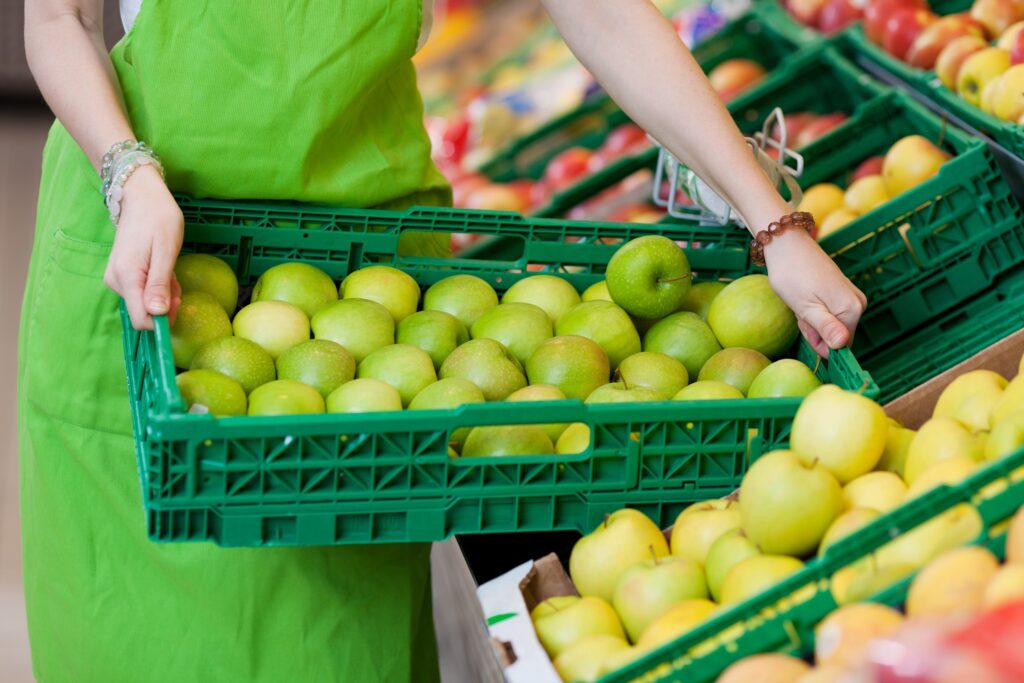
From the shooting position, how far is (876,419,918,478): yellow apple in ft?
4.85

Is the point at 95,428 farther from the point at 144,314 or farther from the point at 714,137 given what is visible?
the point at 714,137

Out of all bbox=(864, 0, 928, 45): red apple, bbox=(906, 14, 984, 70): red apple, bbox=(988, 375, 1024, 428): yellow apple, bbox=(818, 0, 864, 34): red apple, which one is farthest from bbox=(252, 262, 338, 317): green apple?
bbox=(818, 0, 864, 34): red apple

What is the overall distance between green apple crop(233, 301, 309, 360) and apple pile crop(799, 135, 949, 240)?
106 cm

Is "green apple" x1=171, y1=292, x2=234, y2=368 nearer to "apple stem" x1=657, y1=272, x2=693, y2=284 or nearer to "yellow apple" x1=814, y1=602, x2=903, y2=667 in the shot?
"apple stem" x1=657, y1=272, x2=693, y2=284

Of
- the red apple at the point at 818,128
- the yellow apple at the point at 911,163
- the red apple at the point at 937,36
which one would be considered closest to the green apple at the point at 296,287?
the yellow apple at the point at 911,163

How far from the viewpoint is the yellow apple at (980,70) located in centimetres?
243

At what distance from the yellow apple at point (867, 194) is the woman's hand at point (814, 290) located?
84 cm

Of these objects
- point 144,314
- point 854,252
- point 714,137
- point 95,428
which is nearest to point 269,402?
point 144,314

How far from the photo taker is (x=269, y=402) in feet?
4.94

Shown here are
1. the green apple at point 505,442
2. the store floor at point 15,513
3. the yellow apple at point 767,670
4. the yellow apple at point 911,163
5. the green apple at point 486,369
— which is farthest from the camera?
the yellow apple at point 911,163

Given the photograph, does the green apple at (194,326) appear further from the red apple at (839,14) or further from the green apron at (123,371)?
the red apple at (839,14)

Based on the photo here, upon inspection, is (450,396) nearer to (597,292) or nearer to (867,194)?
(597,292)

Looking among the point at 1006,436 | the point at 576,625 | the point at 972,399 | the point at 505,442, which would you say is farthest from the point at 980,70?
the point at 576,625

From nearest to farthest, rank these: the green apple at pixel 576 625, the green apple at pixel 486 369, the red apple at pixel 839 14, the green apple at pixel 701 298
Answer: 1. the green apple at pixel 576 625
2. the green apple at pixel 486 369
3. the green apple at pixel 701 298
4. the red apple at pixel 839 14
